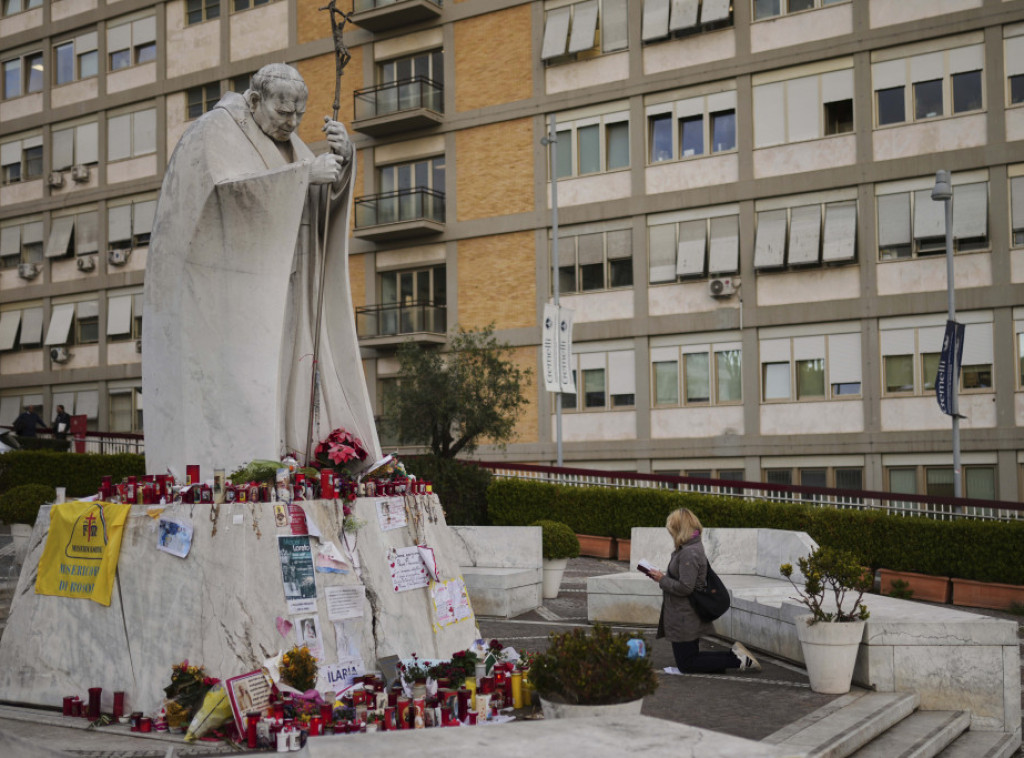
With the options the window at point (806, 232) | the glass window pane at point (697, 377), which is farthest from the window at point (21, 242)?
the window at point (806, 232)

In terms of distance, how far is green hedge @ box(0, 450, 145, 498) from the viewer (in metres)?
28.6

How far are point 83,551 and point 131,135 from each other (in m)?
36.8

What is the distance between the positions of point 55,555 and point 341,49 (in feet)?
15.6

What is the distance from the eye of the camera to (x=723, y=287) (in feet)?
98.4

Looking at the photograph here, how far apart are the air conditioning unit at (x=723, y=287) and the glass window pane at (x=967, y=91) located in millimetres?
6764

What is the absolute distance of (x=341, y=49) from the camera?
388 inches

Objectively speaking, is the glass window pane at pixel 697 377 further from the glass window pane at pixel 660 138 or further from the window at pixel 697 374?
the glass window pane at pixel 660 138

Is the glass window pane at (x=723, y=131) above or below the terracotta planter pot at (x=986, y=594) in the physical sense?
above

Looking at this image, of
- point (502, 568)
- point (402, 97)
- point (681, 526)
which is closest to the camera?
point (681, 526)

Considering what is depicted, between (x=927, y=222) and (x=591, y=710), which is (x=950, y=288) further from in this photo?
(x=591, y=710)

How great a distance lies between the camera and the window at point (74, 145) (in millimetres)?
43031

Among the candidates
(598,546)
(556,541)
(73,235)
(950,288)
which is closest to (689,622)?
(556,541)

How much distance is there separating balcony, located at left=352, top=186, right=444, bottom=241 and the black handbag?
25496 mm

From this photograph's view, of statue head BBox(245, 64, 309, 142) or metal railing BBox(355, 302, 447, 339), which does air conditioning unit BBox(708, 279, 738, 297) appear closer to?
metal railing BBox(355, 302, 447, 339)
